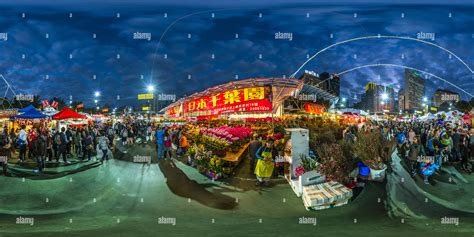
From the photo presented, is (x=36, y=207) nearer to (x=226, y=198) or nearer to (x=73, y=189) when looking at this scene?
(x=73, y=189)

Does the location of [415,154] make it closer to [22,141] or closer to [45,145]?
[45,145]

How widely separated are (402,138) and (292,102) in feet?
31.4

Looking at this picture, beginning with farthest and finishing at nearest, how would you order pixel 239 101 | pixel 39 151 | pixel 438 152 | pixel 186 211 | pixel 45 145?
pixel 239 101
pixel 438 152
pixel 45 145
pixel 39 151
pixel 186 211

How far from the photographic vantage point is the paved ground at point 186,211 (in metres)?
7.30

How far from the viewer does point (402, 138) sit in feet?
74.9

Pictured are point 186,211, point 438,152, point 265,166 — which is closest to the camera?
point 186,211

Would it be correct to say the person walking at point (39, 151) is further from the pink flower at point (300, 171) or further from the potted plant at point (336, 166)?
the potted plant at point (336, 166)

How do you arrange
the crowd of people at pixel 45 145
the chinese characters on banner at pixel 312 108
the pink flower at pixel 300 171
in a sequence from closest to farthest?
the pink flower at pixel 300 171
the crowd of people at pixel 45 145
the chinese characters on banner at pixel 312 108

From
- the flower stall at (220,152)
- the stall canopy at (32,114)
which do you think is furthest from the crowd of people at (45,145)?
the flower stall at (220,152)

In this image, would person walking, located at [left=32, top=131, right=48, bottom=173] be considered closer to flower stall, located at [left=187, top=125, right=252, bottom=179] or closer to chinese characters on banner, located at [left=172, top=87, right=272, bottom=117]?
flower stall, located at [left=187, top=125, right=252, bottom=179]

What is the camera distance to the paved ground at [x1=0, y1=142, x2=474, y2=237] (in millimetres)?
7297

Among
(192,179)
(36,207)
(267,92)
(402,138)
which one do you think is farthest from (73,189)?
(402,138)

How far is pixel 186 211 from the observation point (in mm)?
8875

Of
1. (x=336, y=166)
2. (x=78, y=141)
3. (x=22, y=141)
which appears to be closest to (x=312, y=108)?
(x=78, y=141)
